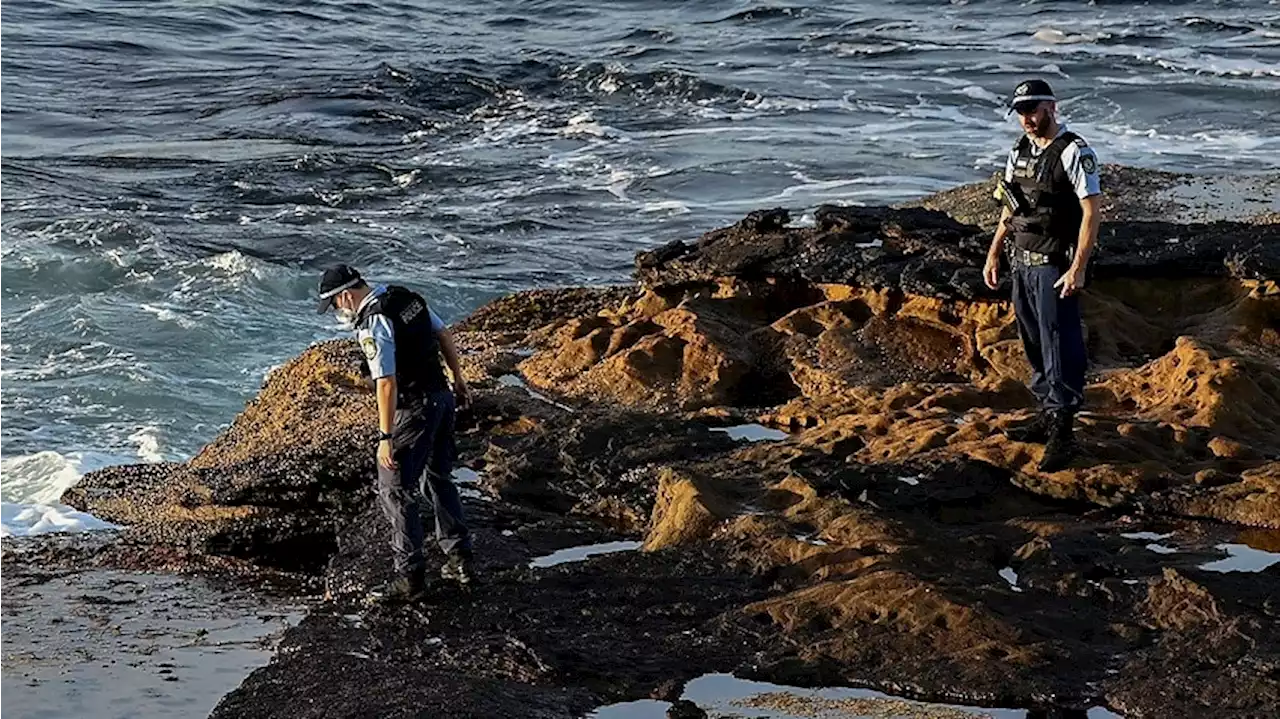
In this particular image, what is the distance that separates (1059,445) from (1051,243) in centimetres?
89

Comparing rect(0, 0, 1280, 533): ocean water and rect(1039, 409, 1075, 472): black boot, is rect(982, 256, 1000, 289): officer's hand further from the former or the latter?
rect(0, 0, 1280, 533): ocean water

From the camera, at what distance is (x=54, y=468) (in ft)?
37.0

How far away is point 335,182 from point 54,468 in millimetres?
10572

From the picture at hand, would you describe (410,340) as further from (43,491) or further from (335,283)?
(43,491)

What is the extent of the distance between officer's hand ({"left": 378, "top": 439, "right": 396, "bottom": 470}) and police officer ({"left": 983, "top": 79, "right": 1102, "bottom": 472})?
9.30 feet

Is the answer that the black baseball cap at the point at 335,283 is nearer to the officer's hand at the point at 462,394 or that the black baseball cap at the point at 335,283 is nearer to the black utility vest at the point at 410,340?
the black utility vest at the point at 410,340

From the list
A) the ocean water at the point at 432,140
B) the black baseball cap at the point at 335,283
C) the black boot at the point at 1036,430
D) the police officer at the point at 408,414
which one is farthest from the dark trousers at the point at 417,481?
the ocean water at the point at 432,140

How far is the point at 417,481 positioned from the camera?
24.9ft

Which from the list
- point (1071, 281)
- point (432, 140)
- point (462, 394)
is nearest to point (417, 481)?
point (462, 394)

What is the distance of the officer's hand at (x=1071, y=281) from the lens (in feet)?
24.9

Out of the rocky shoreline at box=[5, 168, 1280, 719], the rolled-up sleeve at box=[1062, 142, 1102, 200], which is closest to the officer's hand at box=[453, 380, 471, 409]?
the rocky shoreline at box=[5, 168, 1280, 719]

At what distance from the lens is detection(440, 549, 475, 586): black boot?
737 cm

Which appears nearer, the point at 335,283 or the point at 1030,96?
the point at 335,283

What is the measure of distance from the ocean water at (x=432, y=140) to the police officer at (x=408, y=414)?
2.97m
